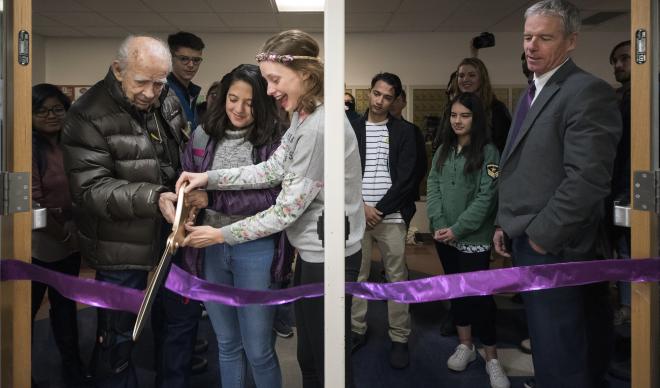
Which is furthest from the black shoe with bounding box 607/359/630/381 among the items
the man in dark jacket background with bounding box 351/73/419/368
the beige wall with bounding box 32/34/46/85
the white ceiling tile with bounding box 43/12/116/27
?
the beige wall with bounding box 32/34/46/85

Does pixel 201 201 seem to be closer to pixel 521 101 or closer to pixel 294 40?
pixel 294 40

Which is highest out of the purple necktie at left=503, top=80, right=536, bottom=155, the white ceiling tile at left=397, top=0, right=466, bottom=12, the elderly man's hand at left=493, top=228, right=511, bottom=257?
the white ceiling tile at left=397, top=0, right=466, bottom=12

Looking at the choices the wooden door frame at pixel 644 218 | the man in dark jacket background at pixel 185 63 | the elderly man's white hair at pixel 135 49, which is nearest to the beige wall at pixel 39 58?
the man in dark jacket background at pixel 185 63

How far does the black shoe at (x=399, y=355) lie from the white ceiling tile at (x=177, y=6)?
3.86 metres

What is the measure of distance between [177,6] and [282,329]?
3.63 metres

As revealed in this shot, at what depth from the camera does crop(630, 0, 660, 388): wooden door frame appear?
4.09ft

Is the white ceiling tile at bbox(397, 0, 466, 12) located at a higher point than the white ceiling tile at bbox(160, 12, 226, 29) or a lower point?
lower

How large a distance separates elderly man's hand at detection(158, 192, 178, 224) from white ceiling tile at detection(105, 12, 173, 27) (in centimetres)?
427

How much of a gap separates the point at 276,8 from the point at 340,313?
430 centimetres

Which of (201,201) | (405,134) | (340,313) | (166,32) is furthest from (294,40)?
(166,32)

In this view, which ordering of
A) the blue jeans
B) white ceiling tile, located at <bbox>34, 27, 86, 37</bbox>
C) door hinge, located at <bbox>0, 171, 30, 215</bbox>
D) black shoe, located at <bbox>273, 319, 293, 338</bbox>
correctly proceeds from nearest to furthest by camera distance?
door hinge, located at <bbox>0, 171, 30, 215</bbox> < the blue jeans < black shoe, located at <bbox>273, 319, 293, 338</bbox> < white ceiling tile, located at <bbox>34, 27, 86, 37</bbox>

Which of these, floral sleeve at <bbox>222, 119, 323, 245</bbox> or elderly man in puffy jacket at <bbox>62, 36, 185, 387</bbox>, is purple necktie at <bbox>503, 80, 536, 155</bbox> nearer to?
floral sleeve at <bbox>222, 119, 323, 245</bbox>

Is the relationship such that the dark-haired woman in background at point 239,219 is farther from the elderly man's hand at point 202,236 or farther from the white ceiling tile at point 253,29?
the white ceiling tile at point 253,29

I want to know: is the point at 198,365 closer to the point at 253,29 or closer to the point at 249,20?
the point at 249,20
